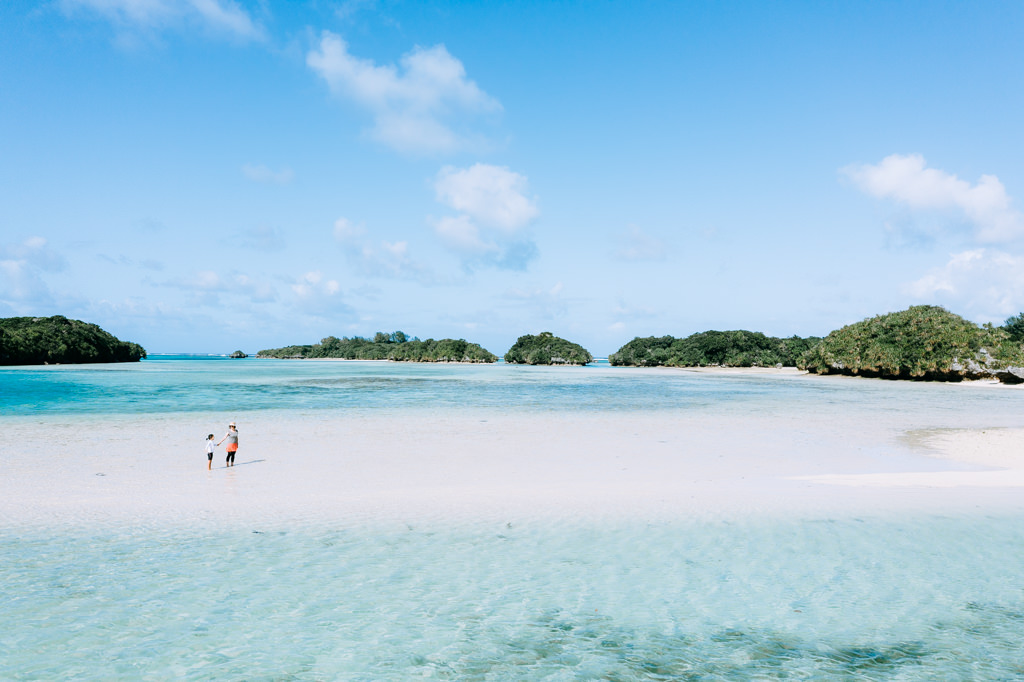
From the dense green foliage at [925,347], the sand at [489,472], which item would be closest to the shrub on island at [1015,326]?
the dense green foliage at [925,347]

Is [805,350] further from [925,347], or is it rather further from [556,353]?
[556,353]

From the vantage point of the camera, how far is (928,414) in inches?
1211

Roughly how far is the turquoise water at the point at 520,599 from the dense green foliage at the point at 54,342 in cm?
12034

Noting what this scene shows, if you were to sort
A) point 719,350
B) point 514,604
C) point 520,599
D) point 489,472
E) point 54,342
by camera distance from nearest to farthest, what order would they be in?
point 514,604, point 520,599, point 489,472, point 54,342, point 719,350

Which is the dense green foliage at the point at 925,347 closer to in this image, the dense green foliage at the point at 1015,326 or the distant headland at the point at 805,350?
the distant headland at the point at 805,350

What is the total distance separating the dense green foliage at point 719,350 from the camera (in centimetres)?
13625

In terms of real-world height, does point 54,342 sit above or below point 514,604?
above

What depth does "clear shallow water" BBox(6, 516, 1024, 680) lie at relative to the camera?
19.6ft

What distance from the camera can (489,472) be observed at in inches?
613

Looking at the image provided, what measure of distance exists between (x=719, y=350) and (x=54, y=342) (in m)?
140

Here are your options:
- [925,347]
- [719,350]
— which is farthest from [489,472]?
[719,350]

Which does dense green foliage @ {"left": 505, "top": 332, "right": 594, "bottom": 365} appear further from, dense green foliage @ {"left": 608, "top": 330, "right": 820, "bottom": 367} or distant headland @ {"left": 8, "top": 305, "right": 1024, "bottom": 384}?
dense green foliage @ {"left": 608, "top": 330, "right": 820, "bottom": 367}

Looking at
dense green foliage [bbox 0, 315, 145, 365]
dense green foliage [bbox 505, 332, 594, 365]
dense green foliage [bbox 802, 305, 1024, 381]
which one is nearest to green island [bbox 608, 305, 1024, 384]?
dense green foliage [bbox 802, 305, 1024, 381]

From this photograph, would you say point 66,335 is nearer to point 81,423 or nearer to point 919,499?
point 81,423
